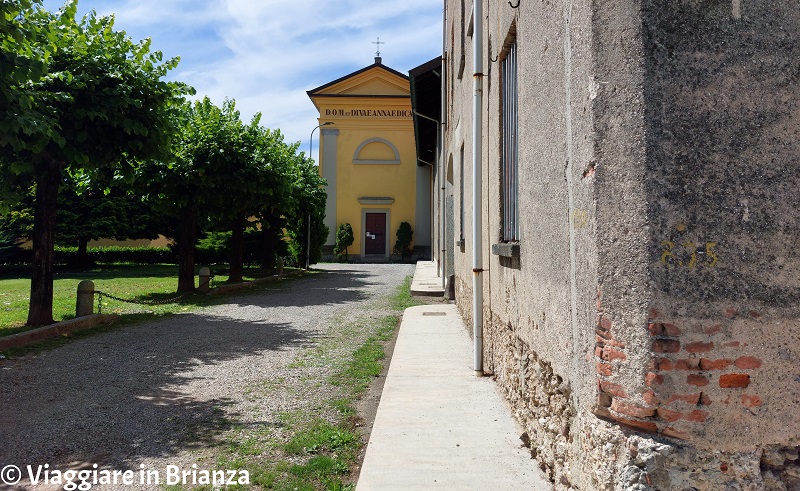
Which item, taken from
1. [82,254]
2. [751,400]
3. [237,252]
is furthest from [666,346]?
[82,254]

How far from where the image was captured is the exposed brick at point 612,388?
2.51 meters

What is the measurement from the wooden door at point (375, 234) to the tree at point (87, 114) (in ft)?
96.0

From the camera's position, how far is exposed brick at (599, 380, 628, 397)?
8.24 ft

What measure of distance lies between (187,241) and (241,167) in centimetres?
252

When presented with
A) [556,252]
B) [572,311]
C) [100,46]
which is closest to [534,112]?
[556,252]

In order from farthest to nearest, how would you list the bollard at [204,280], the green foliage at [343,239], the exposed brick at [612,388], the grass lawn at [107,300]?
the green foliage at [343,239], the bollard at [204,280], the grass lawn at [107,300], the exposed brick at [612,388]

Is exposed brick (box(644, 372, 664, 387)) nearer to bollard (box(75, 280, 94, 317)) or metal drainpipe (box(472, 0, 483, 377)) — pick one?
metal drainpipe (box(472, 0, 483, 377))

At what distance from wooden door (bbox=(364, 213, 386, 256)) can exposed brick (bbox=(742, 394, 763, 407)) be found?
125ft

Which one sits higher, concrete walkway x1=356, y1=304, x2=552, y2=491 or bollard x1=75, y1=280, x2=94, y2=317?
bollard x1=75, y1=280, x2=94, y2=317

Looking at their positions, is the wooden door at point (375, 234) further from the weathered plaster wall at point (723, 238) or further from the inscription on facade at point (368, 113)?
the weathered plaster wall at point (723, 238)

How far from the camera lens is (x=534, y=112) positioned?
3951 millimetres

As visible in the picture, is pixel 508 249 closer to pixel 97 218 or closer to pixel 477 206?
pixel 477 206

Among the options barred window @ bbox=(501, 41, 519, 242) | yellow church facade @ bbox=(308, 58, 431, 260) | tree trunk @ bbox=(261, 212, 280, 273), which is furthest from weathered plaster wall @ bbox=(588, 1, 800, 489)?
yellow church facade @ bbox=(308, 58, 431, 260)

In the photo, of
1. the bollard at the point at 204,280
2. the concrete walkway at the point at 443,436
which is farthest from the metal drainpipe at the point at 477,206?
the bollard at the point at 204,280
